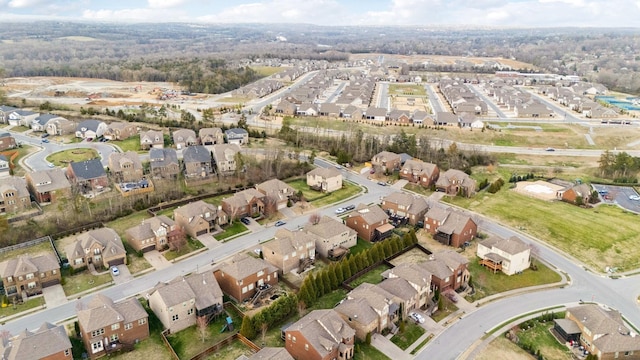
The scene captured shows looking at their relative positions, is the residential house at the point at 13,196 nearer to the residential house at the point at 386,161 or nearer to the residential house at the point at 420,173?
the residential house at the point at 386,161

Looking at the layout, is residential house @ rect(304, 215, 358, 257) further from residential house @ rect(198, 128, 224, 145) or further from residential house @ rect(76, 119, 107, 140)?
residential house @ rect(76, 119, 107, 140)

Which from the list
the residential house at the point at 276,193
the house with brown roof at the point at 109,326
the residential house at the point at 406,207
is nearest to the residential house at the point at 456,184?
the residential house at the point at 406,207

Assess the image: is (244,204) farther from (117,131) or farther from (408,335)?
(117,131)

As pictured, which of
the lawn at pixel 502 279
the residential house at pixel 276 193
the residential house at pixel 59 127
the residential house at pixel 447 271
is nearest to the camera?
the residential house at pixel 447 271

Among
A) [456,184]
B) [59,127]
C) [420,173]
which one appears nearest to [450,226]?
[456,184]

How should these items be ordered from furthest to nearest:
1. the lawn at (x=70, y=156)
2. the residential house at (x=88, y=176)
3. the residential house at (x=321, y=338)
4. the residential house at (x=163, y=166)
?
the lawn at (x=70, y=156) → the residential house at (x=163, y=166) → the residential house at (x=88, y=176) → the residential house at (x=321, y=338)

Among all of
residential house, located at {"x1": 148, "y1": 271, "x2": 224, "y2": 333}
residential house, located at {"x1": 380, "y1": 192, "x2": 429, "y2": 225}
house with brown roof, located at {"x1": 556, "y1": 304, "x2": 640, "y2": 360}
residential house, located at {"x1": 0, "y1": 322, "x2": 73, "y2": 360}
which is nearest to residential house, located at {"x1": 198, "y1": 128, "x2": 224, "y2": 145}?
residential house, located at {"x1": 380, "y1": 192, "x2": 429, "y2": 225}
